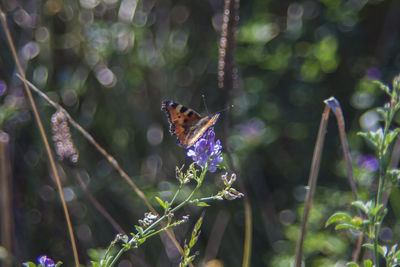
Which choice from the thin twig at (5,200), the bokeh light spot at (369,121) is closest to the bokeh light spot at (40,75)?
the thin twig at (5,200)

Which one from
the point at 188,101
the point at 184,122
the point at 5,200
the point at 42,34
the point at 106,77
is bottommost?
the point at 5,200

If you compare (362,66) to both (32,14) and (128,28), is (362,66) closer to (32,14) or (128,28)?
(128,28)

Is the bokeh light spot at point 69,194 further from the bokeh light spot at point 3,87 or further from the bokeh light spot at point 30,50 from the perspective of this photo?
the bokeh light spot at point 30,50

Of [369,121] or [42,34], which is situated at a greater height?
[42,34]

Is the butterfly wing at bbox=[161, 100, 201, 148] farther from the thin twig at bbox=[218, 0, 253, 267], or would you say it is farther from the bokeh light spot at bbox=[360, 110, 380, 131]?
the bokeh light spot at bbox=[360, 110, 380, 131]

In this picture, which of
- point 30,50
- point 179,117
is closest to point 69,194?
point 30,50

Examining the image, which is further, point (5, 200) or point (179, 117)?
point (5, 200)

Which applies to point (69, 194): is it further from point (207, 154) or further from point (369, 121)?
point (369, 121)
